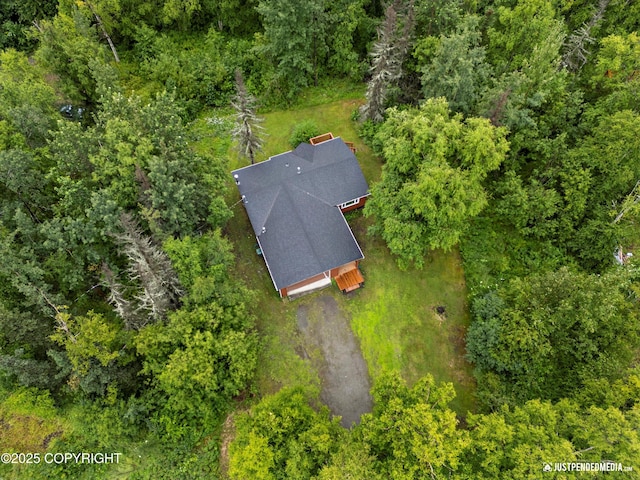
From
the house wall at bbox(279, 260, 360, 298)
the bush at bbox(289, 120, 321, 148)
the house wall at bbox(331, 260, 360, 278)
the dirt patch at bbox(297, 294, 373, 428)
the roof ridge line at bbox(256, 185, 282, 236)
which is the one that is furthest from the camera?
the bush at bbox(289, 120, 321, 148)

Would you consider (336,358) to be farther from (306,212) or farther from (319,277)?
(306,212)

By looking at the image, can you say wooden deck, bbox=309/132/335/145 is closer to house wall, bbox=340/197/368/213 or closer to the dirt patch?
house wall, bbox=340/197/368/213

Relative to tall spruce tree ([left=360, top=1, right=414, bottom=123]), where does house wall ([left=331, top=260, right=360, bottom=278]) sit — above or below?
below

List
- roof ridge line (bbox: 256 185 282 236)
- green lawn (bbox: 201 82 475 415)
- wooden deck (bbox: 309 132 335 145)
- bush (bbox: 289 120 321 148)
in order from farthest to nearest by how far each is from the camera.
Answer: bush (bbox: 289 120 321 148), wooden deck (bbox: 309 132 335 145), roof ridge line (bbox: 256 185 282 236), green lawn (bbox: 201 82 475 415)

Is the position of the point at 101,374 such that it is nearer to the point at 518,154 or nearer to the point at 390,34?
the point at 390,34

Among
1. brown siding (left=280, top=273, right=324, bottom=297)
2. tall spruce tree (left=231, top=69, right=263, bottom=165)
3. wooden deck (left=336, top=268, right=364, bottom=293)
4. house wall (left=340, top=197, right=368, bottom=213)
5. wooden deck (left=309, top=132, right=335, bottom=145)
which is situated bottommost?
wooden deck (left=336, top=268, right=364, bottom=293)

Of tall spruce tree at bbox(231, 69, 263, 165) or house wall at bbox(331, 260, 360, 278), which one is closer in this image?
tall spruce tree at bbox(231, 69, 263, 165)

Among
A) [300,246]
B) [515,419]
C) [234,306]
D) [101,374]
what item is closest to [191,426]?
[101,374]

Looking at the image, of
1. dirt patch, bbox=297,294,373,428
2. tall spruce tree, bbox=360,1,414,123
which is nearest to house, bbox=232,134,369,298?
dirt patch, bbox=297,294,373,428
